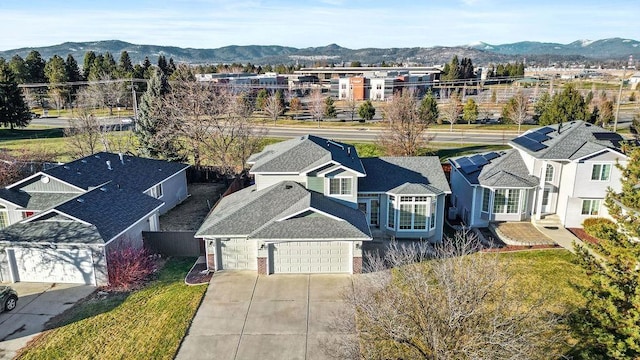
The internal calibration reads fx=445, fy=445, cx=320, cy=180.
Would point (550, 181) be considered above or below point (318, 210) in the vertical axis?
below

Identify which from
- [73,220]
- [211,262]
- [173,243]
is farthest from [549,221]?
[73,220]

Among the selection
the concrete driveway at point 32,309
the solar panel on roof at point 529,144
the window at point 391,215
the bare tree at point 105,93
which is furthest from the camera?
the bare tree at point 105,93

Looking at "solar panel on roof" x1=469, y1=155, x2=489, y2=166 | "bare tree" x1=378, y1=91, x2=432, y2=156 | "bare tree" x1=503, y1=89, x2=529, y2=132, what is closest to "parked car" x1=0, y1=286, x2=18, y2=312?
"solar panel on roof" x1=469, y1=155, x2=489, y2=166

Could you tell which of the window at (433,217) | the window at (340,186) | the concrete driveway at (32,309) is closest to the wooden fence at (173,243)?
the concrete driveway at (32,309)

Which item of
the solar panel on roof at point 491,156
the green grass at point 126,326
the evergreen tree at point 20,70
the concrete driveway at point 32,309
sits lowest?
the concrete driveway at point 32,309

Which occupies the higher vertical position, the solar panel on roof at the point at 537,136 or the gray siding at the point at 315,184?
the solar panel on roof at the point at 537,136

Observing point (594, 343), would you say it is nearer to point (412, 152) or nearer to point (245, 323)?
point (245, 323)

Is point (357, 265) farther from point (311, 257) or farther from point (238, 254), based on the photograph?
point (238, 254)

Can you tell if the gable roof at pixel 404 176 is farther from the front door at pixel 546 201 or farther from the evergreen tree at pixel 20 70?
the evergreen tree at pixel 20 70
